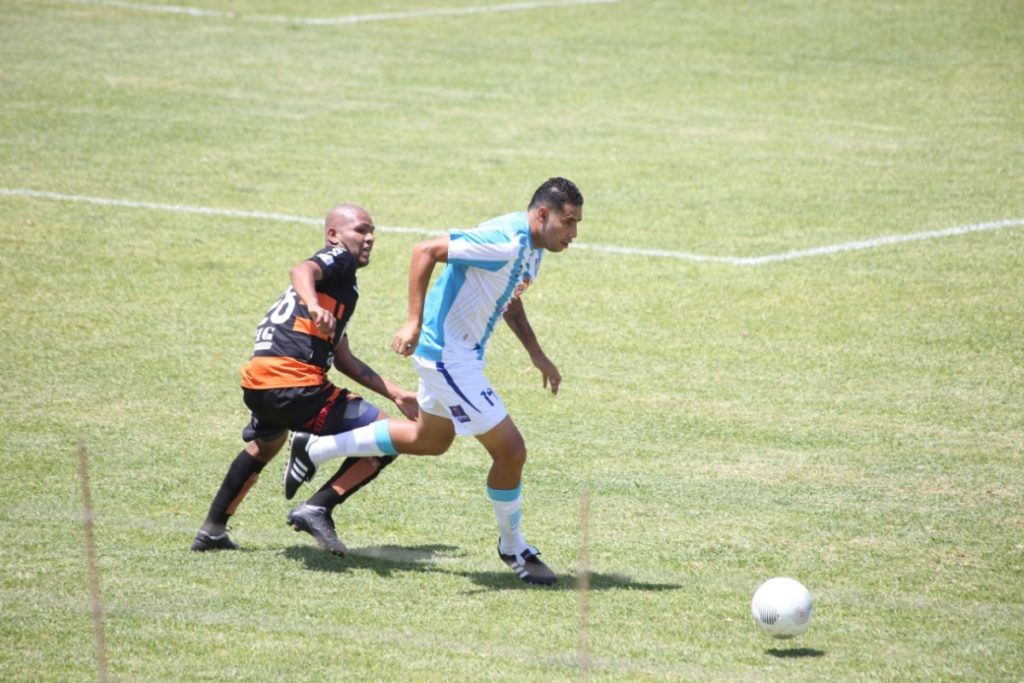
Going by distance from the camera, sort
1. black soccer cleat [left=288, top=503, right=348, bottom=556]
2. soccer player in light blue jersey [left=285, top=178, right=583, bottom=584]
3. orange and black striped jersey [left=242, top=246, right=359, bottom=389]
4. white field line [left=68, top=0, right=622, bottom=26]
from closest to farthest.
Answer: soccer player in light blue jersey [left=285, top=178, right=583, bottom=584]
orange and black striped jersey [left=242, top=246, right=359, bottom=389]
black soccer cleat [left=288, top=503, right=348, bottom=556]
white field line [left=68, top=0, right=622, bottom=26]

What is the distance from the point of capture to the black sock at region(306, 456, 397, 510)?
26.0 ft

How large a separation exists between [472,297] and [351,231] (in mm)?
893

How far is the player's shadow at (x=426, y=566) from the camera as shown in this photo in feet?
24.8

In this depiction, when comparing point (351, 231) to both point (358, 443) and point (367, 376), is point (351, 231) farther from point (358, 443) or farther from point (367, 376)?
point (358, 443)

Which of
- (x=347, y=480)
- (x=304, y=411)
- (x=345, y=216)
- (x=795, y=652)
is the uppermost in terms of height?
(x=345, y=216)

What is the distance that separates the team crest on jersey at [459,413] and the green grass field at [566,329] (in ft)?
3.02

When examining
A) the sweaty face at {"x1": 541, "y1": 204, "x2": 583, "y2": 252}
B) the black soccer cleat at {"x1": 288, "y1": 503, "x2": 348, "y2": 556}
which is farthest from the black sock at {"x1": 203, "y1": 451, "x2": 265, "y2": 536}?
the sweaty face at {"x1": 541, "y1": 204, "x2": 583, "y2": 252}

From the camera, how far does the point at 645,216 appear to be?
51.7ft

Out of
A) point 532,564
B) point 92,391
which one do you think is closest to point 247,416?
point 92,391

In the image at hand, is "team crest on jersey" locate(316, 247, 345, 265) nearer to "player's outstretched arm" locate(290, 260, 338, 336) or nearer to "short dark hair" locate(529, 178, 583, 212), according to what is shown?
"player's outstretched arm" locate(290, 260, 338, 336)

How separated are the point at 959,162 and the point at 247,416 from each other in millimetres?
10962

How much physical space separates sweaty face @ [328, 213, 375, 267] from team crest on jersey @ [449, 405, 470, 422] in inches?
41.8

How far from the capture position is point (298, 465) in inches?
314

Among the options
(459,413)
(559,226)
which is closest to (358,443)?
(459,413)
